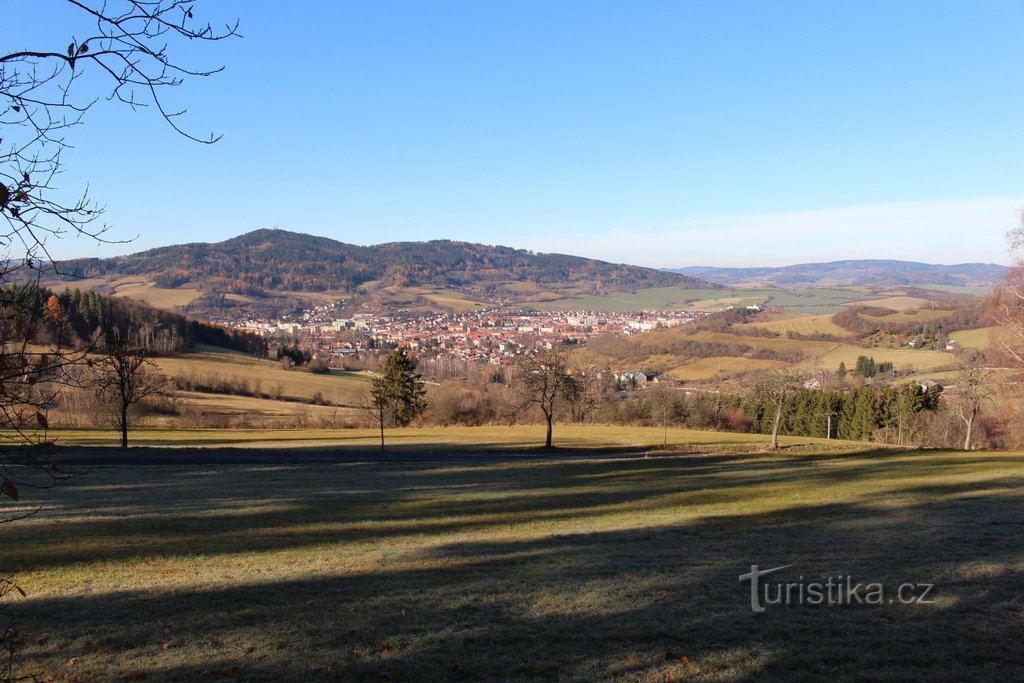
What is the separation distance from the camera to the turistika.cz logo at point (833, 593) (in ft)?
26.3

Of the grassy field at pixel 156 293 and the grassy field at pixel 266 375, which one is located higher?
the grassy field at pixel 156 293

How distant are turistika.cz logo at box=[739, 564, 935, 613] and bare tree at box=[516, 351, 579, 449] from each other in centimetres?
2995

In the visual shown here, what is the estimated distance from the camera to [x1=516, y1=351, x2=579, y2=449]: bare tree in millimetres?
39156

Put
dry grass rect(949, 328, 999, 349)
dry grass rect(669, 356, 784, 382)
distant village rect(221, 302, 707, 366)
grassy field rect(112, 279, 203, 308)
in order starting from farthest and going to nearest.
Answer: grassy field rect(112, 279, 203, 308), distant village rect(221, 302, 707, 366), dry grass rect(669, 356, 784, 382), dry grass rect(949, 328, 999, 349)

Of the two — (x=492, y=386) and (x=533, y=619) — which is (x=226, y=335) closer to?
(x=492, y=386)

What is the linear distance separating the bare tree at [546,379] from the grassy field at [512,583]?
19386 millimetres

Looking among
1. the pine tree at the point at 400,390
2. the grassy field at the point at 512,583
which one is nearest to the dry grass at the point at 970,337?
the pine tree at the point at 400,390

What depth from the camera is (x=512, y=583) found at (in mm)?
9273

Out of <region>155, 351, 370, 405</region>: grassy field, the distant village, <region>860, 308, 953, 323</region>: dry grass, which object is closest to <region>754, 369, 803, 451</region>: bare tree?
<region>155, 351, 370, 405</region>: grassy field

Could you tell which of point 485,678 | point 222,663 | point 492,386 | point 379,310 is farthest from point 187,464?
point 379,310

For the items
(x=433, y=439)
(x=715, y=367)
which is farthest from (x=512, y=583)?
(x=715, y=367)

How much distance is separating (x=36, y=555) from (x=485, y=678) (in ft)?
32.1

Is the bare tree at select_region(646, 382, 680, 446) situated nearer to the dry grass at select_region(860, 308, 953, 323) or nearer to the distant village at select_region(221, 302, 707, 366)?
the distant village at select_region(221, 302, 707, 366)

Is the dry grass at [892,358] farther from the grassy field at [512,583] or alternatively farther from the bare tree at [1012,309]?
the grassy field at [512,583]
